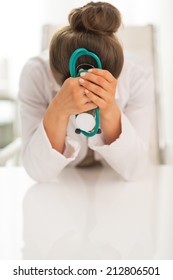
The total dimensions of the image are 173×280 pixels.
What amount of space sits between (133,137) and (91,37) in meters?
0.20

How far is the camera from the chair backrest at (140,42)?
3.37 feet

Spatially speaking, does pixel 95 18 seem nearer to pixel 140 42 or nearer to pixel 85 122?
pixel 85 122

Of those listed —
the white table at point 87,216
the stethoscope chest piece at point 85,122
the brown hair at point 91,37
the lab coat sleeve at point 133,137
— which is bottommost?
the white table at point 87,216

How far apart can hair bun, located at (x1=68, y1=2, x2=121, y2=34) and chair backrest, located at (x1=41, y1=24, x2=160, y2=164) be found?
39 centimetres

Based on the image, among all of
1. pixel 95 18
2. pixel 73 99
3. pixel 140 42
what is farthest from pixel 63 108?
pixel 140 42

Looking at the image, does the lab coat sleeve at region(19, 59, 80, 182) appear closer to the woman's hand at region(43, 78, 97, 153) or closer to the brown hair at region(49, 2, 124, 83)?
the woman's hand at region(43, 78, 97, 153)

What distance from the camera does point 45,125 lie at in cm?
71

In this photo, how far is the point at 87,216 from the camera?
0.65 meters

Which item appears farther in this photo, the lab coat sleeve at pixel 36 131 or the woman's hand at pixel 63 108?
the lab coat sleeve at pixel 36 131

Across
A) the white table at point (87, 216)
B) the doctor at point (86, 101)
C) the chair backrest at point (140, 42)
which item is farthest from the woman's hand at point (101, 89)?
the chair backrest at point (140, 42)

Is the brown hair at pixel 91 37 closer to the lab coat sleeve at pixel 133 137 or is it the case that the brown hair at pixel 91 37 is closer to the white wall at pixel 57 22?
the lab coat sleeve at pixel 133 137

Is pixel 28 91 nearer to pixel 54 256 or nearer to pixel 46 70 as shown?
pixel 46 70

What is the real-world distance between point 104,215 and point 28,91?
0.28 metres
